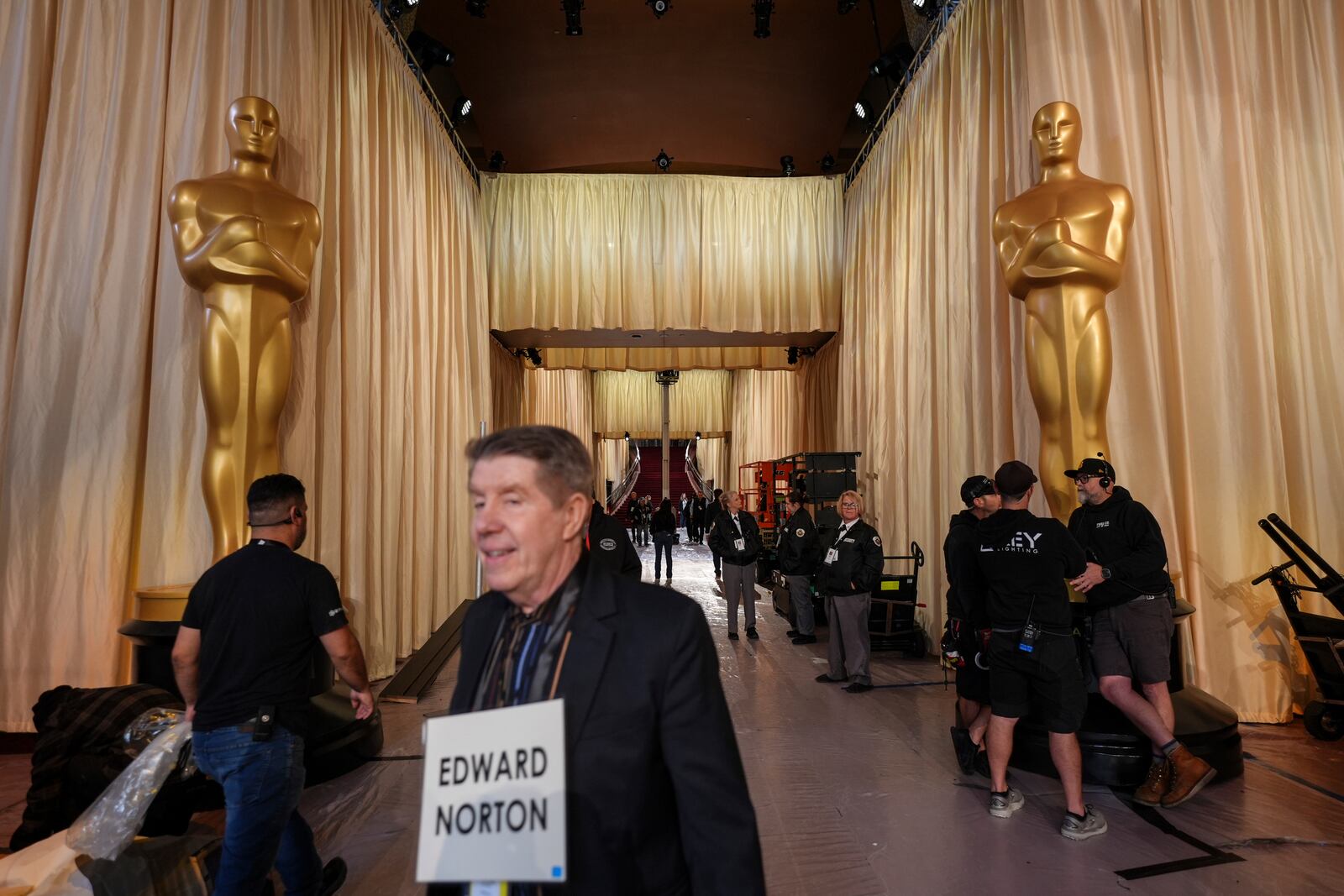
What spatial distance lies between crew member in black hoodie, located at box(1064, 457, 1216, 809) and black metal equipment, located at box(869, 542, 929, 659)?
294 cm

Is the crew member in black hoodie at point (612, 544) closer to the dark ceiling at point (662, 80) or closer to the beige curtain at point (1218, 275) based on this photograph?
the beige curtain at point (1218, 275)

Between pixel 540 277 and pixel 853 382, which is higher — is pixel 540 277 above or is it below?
above

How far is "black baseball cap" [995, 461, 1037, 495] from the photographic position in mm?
3020

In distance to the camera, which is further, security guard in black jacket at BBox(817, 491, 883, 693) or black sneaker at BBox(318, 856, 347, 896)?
security guard in black jacket at BBox(817, 491, 883, 693)

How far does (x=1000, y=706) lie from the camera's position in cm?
304

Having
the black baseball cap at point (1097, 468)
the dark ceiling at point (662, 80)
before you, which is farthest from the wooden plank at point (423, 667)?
the dark ceiling at point (662, 80)

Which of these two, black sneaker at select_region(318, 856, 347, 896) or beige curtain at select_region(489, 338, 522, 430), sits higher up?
beige curtain at select_region(489, 338, 522, 430)

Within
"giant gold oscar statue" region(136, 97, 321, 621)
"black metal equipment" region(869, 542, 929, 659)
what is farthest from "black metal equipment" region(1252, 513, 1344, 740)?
"giant gold oscar statue" region(136, 97, 321, 621)

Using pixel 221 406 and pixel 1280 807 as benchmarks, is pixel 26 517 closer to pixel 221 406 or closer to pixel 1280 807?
pixel 221 406

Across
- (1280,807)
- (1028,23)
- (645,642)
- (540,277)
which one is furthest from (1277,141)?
(540,277)

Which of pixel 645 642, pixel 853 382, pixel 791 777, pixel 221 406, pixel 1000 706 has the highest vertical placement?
pixel 853 382

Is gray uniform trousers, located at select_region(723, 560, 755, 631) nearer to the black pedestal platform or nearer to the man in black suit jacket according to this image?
the black pedestal platform

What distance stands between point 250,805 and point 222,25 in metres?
4.61

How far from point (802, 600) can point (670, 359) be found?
24.9 ft
